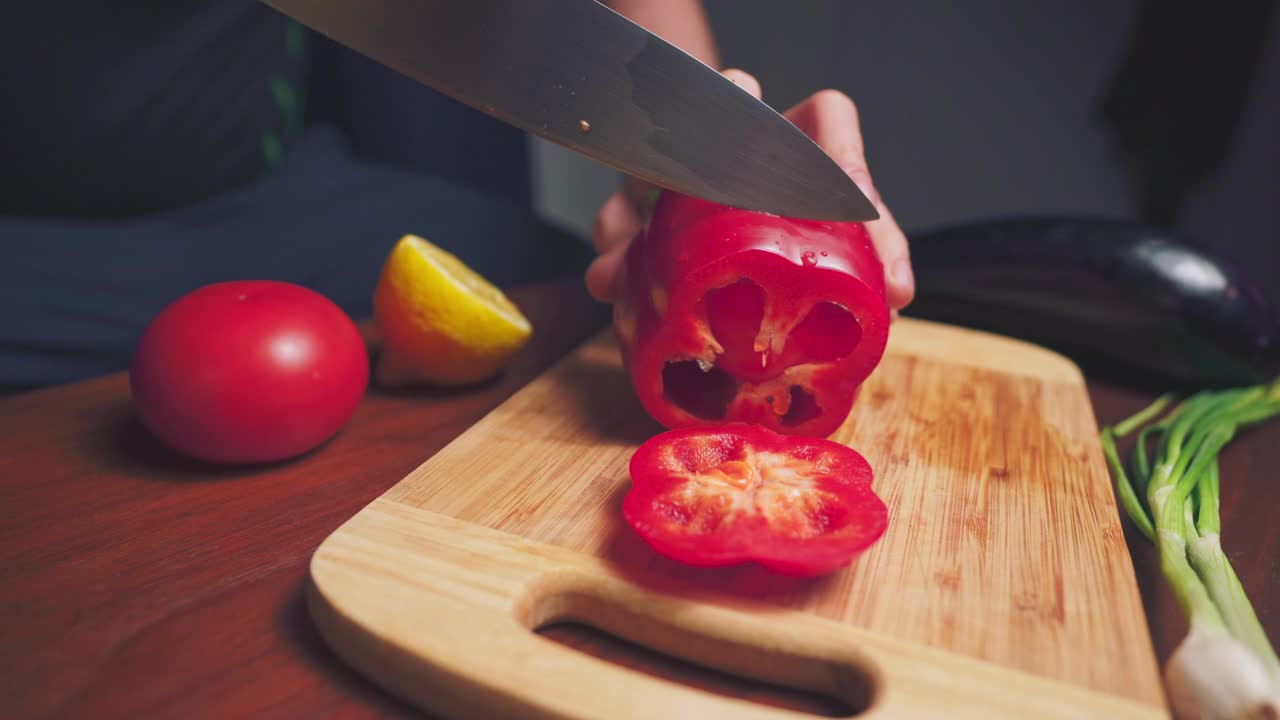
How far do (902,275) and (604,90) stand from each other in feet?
1.56

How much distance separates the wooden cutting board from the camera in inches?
26.8

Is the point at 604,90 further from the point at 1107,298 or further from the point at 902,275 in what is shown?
the point at 1107,298

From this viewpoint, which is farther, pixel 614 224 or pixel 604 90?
pixel 614 224

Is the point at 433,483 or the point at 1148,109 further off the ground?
the point at 1148,109

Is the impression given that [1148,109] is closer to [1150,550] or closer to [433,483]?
[1150,550]

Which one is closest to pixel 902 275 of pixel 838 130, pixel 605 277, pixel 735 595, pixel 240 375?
pixel 838 130

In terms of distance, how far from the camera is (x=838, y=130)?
127 centimetres

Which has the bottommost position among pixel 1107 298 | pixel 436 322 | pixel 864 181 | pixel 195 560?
pixel 195 560

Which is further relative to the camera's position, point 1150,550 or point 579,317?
point 579,317

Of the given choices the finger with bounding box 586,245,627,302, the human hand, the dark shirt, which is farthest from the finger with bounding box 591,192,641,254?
the dark shirt

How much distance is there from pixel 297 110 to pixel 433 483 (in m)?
1.51

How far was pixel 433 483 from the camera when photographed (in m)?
0.94

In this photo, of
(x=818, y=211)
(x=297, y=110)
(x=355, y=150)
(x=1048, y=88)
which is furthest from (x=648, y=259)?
(x=1048, y=88)

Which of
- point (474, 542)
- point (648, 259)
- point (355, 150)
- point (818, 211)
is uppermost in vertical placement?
point (818, 211)
